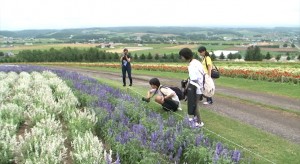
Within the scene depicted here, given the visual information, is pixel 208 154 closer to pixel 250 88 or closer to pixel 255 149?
pixel 255 149

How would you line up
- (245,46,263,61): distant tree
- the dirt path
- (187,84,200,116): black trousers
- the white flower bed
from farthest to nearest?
(245,46,263,61): distant tree → the dirt path → (187,84,200,116): black trousers → the white flower bed

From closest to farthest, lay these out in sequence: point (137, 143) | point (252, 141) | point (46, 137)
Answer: point (137, 143) → point (46, 137) → point (252, 141)

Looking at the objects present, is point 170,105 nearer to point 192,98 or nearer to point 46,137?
point 192,98

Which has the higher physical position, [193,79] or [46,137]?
[193,79]

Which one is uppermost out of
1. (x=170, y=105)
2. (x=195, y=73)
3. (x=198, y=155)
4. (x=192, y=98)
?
(x=195, y=73)

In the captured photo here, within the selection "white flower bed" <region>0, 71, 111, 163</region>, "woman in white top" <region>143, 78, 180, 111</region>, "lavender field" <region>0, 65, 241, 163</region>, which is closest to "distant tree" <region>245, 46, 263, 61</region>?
"woman in white top" <region>143, 78, 180, 111</region>

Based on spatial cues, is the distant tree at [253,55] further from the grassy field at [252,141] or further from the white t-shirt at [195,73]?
the white t-shirt at [195,73]

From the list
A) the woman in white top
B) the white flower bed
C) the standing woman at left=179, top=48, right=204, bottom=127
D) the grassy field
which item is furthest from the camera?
the woman in white top

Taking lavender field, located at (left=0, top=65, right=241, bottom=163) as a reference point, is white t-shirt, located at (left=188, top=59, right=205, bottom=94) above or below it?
above

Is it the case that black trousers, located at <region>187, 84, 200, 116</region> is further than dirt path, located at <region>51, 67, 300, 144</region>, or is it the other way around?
dirt path, located at <region>51, 67, 300, 144</region>

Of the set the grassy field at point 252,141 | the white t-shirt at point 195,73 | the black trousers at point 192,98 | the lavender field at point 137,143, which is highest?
the white t-shirt at point 195,73

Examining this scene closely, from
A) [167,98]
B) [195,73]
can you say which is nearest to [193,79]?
[195,73]

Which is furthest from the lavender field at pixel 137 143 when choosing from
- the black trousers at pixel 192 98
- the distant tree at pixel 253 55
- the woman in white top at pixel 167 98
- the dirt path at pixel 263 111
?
the distant tree at pixel 253 55

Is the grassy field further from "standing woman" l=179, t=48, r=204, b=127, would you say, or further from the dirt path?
"standing woman" l=179, t=48, r=204, b=127
